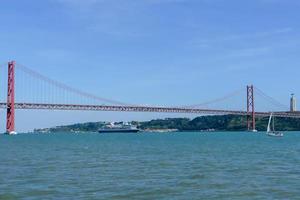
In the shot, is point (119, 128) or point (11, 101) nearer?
point (11, 101)

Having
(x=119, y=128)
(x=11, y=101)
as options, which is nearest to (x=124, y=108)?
(x=11, y=101)

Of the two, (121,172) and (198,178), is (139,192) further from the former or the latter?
(121,172)

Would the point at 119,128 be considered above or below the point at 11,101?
below

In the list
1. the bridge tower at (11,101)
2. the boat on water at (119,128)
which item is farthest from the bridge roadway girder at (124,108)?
the boat on water at (119,128)

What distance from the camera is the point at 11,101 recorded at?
232ft

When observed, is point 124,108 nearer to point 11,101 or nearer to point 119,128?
point 11,101

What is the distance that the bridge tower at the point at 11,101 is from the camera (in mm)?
69938

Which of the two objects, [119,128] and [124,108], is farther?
[119,128]

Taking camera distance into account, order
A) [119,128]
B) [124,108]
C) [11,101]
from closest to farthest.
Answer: [11,101] < [124,108] < [119,128]

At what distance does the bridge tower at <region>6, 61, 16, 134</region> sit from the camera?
69.9 metres

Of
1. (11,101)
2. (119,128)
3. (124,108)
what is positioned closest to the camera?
(11,101)

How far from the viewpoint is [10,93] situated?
72938mm

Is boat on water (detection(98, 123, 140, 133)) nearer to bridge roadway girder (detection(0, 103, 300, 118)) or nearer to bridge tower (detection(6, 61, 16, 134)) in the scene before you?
bridge roadway girder (detection(0, 103, 300, 118))

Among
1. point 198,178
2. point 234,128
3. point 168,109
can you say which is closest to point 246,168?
point 198,178
